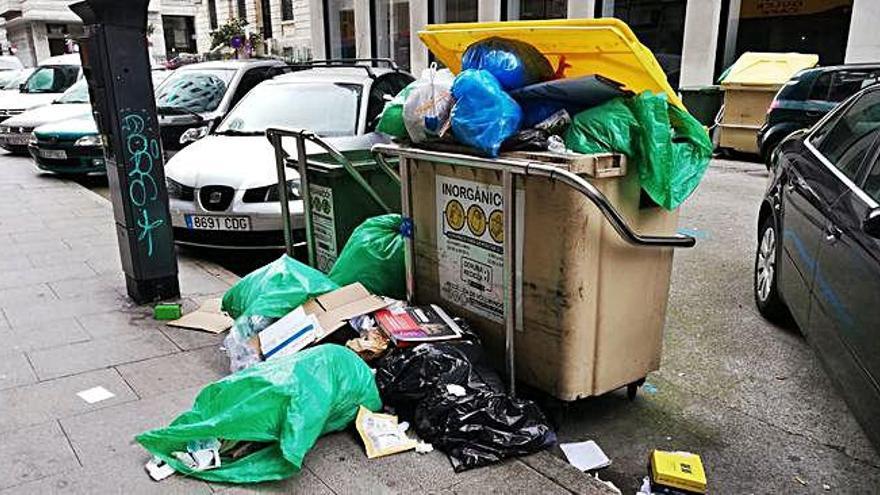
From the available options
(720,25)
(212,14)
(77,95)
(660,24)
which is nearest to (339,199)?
(77,95)

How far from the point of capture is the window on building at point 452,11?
20984 mm

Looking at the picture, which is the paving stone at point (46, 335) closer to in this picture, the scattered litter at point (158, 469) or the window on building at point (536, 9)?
the scattered litter at point (158, 469)

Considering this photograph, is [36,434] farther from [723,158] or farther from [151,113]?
[723,158]

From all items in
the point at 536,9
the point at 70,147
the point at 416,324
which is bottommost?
the point at 70,147

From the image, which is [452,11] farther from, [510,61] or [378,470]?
[378,470]

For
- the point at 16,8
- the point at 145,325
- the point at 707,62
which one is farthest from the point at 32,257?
the point at 16,8

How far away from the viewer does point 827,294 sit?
3.36 meters

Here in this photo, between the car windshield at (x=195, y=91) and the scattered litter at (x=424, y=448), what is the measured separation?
6.81m

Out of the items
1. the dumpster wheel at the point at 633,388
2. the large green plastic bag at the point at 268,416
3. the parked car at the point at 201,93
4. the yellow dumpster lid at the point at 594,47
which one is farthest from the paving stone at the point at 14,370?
the parked car at the point at 201,93

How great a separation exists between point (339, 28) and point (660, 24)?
1348 centimetres

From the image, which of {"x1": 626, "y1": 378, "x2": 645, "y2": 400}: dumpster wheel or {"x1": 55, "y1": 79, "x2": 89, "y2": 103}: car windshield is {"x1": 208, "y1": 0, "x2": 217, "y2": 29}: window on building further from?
{"x1": 626, "y1": 378, "x2": 645, "y2": 400}: dumpster wheel

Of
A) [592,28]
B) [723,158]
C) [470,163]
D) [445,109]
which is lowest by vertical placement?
[723,158]

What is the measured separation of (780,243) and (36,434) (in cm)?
421

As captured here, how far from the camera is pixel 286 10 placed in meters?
32.7
